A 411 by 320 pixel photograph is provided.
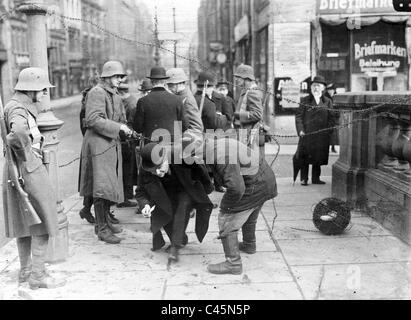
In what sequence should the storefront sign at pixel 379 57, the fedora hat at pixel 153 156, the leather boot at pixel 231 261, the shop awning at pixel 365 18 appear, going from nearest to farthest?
the leather boot at pixel 231 261
the fedora hat at pixel 153 156
the shop awning at pixel 365 18
the storefront sign at pixel 379 57

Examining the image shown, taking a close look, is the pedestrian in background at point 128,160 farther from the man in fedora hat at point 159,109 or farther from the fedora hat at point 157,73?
the fedora hat at point 157,73

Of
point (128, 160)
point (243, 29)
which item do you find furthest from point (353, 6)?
point (128, 160)

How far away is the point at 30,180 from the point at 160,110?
1.90 metres

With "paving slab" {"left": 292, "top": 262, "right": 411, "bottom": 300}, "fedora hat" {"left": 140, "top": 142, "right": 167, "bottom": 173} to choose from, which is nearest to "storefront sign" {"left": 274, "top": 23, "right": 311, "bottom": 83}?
"fedora hat" {"left": 140, "top": 142, "right": 167, "bottom": 173}

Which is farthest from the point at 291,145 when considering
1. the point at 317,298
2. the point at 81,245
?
the point at 317,298

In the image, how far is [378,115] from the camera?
6.49 meters

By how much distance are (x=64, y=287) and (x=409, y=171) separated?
13.1 ft

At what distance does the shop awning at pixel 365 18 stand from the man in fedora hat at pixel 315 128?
7.28 meters

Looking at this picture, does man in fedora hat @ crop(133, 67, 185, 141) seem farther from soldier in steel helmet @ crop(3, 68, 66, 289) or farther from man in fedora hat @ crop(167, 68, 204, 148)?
soldier in steel helmet @ crop(3, 68, 66, 289)

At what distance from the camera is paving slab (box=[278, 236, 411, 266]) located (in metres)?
5.32

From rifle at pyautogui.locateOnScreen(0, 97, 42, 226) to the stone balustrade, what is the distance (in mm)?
3728

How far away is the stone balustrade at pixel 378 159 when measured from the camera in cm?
612

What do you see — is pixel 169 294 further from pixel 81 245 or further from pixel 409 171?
pixel 409 171

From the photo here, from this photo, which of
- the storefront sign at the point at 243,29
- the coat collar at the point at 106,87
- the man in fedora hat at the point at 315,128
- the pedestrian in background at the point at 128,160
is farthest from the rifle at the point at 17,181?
the storefront sign at the point at 243,29
